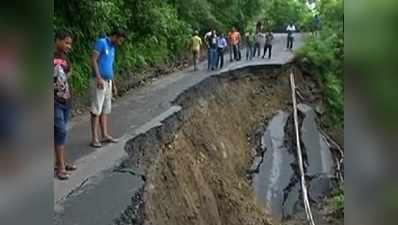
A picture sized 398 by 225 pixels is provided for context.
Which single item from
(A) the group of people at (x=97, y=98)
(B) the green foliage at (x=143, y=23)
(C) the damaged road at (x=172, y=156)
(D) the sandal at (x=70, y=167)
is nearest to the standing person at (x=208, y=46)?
(B) the green foliage at (x=143, y=23)

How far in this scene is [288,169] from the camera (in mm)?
6770

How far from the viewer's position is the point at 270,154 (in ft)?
24.3

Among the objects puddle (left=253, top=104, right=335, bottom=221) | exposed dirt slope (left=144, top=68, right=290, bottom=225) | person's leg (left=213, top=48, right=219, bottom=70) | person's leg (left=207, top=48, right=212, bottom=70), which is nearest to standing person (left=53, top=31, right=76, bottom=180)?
exposed dirt slope (left=144, top=68, right=290, bottom=225)

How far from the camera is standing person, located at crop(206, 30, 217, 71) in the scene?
338 inches

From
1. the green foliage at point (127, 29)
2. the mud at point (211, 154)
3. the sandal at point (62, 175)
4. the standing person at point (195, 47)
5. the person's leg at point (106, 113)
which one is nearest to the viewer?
the sandal at point (62, 175)

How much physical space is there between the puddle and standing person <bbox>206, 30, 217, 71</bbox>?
1451 millimetres

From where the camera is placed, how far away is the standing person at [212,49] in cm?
858

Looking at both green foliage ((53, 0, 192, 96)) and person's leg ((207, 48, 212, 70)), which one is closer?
green foliage ((53, 0, 192, 96))

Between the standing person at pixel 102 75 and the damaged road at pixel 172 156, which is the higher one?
the standing person at pixel 102 75

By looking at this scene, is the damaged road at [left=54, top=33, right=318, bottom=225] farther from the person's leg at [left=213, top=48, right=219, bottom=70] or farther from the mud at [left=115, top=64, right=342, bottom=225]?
the person's leg at [left=213, top=48, right=219, bottom=70]

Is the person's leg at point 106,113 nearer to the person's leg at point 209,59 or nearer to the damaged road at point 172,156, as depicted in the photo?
the damaged road at point 172,156

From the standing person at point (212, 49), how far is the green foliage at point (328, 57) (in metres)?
1.34

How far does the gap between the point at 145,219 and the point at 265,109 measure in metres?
5.07

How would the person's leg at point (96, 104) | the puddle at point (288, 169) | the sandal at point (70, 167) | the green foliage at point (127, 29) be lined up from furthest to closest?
1. the puddle at point (288, 169)
2. the green foliage at point (127, 29)
3. the person's leg at point (96, 104)
4. the sandal at point (70, 167)
